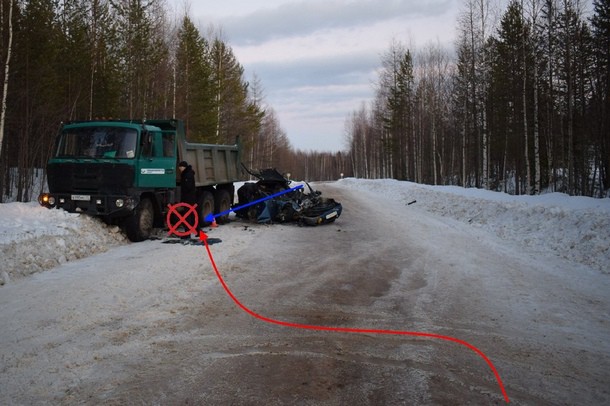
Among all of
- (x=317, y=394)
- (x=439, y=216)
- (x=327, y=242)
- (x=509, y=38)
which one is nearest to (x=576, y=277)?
(x=327, y=242)

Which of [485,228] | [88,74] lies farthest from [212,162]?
[88,74]

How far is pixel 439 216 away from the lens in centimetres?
1473

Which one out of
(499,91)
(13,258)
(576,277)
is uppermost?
(499,91)

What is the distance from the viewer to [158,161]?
9.70 meters

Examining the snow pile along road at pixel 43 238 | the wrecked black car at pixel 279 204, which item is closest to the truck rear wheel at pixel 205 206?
the wrecked black car at pixel 279 204

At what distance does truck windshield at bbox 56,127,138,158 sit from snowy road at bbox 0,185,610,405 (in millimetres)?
2395

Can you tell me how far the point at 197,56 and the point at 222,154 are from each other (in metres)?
21.3

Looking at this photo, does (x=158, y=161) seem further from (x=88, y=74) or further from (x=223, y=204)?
(x=88, y=74)

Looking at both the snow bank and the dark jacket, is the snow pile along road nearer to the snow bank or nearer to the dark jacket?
the dark jacket

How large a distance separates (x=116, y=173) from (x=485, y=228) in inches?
386

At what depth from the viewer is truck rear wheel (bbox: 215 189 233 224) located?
41.3 feet

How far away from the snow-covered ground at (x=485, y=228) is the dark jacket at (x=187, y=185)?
74.5 inches

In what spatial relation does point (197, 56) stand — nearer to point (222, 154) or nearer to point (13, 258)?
point (222, 154)

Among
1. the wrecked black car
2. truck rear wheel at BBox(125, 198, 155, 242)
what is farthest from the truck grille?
the wrecked black car
